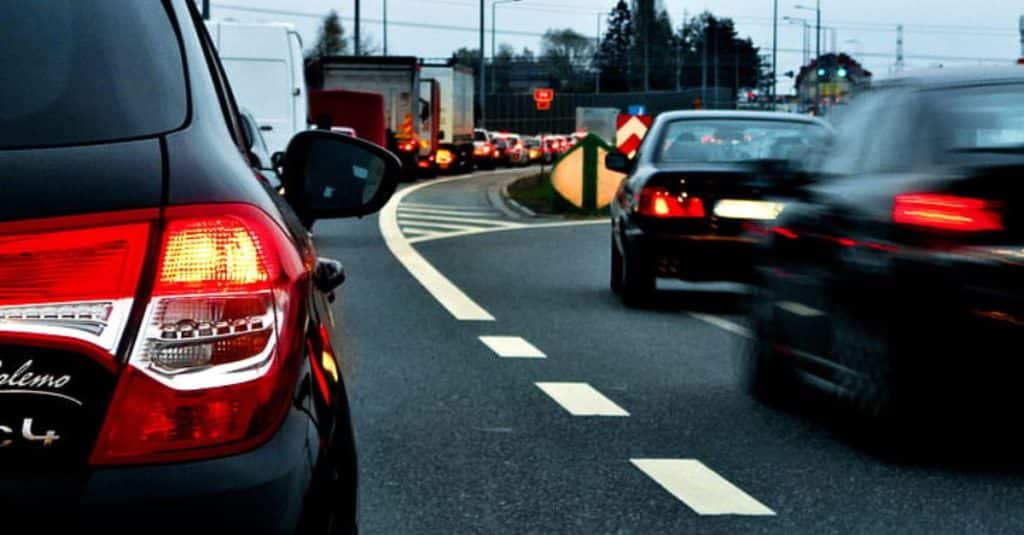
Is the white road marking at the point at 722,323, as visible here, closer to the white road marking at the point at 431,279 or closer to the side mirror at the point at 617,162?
the white road marking at the point at 431,279

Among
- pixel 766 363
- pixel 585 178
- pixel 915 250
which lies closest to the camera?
pixel 915 250

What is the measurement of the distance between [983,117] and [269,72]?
20.6 metres

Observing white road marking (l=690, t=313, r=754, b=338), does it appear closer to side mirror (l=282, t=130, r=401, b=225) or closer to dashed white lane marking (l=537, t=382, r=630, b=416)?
dashed white lane marking (l=537, t=382, r=630, b=416)

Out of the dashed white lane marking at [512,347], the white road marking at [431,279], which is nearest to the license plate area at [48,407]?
the dashed white lane marking at [512,347]

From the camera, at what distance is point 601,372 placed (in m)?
10.1

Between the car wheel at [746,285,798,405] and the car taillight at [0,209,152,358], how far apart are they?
632 centimetres

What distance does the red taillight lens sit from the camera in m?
13.4

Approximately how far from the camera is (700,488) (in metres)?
6.73

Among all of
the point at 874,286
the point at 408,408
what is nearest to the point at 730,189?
the point at 408,408

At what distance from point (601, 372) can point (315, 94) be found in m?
33.5

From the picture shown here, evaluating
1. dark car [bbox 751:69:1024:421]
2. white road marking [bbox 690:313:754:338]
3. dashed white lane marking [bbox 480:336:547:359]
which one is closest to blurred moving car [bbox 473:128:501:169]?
white road marking [bbox 690:313:754:338]

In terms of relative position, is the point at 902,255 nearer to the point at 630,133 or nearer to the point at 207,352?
the point at 207,352

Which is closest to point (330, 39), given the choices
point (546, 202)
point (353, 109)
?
point (353, 109)

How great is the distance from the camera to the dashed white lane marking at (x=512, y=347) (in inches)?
431
